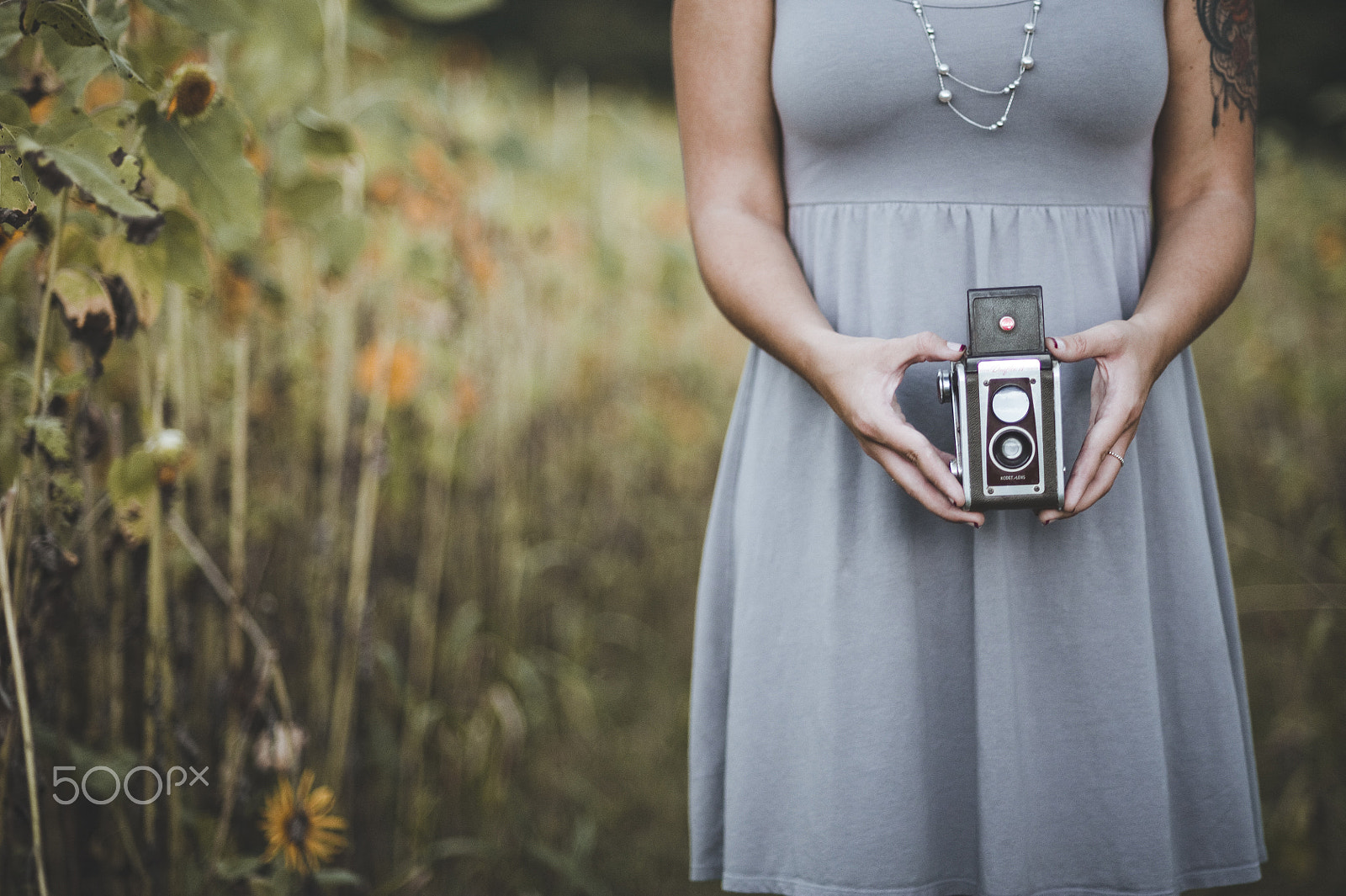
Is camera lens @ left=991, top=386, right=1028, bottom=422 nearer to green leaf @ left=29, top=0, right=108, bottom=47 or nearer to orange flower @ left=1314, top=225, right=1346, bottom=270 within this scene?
green leaf @ left=29, top=0, right=108, bottom=47

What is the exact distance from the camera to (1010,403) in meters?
0.57

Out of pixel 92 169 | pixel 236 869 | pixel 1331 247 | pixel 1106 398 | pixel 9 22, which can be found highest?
pixel 1331 247

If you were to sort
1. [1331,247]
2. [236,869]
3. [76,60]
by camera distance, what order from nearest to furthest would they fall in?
[76,60], [236,869], [1331,247]

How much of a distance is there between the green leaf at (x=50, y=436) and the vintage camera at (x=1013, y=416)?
0.64 m

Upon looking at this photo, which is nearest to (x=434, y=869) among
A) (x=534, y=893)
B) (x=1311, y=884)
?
(x=534, y=893)

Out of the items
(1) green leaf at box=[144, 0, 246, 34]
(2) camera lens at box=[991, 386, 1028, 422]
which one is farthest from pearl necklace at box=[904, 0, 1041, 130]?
(1) green leaf at box=[144, 0, 246, 34]

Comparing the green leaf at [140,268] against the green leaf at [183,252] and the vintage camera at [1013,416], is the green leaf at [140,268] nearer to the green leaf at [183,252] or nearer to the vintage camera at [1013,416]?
the green leaf at [183,252]

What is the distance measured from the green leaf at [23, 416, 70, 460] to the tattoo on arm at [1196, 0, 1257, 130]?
2.96 feet

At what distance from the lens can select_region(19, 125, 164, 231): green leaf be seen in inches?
20.3

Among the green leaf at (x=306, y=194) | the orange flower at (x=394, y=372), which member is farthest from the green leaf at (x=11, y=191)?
the orange flower at (x=394, y=372)

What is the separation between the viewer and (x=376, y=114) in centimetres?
98

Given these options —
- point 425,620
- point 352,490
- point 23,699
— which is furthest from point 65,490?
point 425,620

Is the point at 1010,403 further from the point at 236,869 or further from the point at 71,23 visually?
the point at 236,869

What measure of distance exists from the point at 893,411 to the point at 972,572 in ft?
0.59
